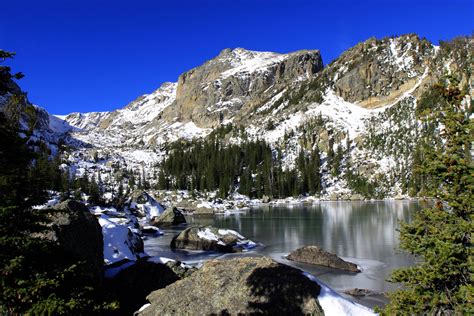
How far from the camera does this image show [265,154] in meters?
190

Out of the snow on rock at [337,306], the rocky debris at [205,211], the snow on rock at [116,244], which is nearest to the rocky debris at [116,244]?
the snow on rock at [116,244]

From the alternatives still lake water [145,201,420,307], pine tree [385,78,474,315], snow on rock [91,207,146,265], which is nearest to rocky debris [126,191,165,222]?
still lake water [145,201,420,307]

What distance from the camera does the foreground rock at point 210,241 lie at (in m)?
40.1

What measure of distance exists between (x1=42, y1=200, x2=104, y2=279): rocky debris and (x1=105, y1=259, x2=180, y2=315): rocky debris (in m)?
0.98

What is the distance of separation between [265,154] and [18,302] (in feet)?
601

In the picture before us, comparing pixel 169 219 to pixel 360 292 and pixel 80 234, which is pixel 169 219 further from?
pixel 80 234

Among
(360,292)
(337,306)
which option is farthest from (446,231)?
(360,292)

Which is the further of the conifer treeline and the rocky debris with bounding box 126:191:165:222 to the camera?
the conifer treeline

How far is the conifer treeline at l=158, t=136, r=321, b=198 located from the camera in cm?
16238

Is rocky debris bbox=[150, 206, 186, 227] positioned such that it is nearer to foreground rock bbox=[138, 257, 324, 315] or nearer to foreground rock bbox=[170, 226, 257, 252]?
foreground rock bbox=[170, 226, 257, 252]

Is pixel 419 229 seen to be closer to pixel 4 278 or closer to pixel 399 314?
pixel 399 314

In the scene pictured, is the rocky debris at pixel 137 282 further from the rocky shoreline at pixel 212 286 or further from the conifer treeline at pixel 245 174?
the conifer treeline at pixel 245 174

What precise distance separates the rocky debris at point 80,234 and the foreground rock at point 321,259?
61.5ft

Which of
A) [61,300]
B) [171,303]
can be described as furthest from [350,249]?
[61,300]
